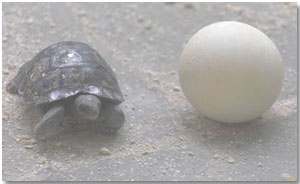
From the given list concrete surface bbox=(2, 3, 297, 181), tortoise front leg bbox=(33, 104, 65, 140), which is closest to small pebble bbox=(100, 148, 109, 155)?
concrete surface bbox=(2, 3, 297, 181)

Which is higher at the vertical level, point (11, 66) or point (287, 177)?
point (11, 66)

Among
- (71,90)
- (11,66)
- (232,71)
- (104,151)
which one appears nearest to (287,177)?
(232,71)

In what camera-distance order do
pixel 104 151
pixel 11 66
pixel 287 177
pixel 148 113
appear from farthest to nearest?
pixel 11 66 < pixel 148 113 < pixel 104 151 < pixel 287 177

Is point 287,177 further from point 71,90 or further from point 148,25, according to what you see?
point 148,25

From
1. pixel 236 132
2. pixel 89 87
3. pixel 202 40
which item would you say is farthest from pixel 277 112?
pixel 89 87

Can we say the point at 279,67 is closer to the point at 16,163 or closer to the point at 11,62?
the point at 16,163

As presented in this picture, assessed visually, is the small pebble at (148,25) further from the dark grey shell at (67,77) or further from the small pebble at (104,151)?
the small pebble at (104,151)

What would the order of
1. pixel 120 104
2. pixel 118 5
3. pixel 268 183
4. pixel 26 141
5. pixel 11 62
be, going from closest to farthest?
pixel 268 183, pixel 26 141, pixel 120 104, pixel 11 62, pixel 118 5
